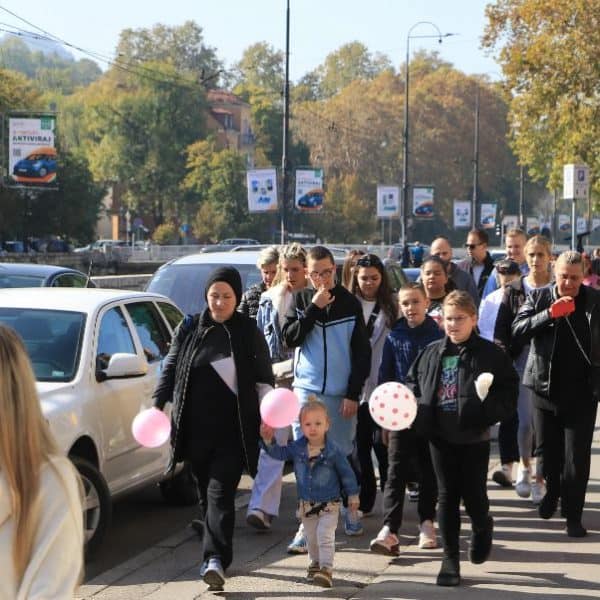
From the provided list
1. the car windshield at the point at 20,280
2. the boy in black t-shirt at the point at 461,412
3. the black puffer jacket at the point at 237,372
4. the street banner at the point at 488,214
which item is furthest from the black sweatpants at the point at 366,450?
the street banner at the point at 488,214

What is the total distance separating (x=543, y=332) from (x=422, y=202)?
65914 mm

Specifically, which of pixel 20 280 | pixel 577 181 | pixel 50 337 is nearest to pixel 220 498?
pixel 50 337

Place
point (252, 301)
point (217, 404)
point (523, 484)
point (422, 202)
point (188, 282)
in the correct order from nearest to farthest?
point (217, 404)
point (523, 484)
point (252, 301)
point (188, 282)
point (422, 202)

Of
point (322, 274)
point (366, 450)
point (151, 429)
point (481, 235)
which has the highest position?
point (481, 235)

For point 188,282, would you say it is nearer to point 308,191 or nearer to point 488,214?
point 308,191

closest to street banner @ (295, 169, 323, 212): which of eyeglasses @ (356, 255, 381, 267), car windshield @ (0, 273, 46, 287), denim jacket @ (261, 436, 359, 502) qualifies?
car windshield @ (0, 273, 46, 287)

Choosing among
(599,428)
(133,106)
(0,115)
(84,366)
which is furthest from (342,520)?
(133,106)

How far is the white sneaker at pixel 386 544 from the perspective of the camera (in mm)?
7359

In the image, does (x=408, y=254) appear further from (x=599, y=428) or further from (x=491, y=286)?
(x=491, y=286)

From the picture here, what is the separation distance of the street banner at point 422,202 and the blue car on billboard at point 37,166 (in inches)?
1317

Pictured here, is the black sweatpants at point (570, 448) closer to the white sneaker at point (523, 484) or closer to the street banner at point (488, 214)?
the white sneaker at point (523, 484)

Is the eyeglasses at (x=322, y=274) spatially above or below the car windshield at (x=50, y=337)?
above

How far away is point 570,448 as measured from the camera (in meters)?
7.82

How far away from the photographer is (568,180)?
25.8 meters
